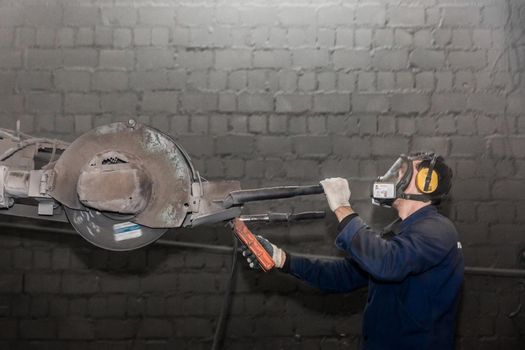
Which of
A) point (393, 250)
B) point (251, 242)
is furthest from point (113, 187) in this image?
point (393, 250)

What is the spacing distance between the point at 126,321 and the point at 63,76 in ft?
5.40

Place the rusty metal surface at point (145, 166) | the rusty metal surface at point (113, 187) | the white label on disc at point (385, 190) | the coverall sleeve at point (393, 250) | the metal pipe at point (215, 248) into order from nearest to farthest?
1. the rusty metal surface at point (113, 187)
2. the rusty metal surface at point (145, 166)
3. the coverall sleeve at point (393, 250)
4. the white label on disc at point (385, 190)
5. the metal pipe at point (215, 248)

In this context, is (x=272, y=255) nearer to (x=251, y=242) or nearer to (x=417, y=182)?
(x=251, y=242)

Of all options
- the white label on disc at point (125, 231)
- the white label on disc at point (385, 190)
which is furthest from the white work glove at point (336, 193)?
the white label on disc at point (125, 231)

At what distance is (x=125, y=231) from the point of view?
163 centimetres

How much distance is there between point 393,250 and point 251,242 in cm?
53

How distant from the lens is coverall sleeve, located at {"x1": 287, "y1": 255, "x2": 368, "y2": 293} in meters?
2.27

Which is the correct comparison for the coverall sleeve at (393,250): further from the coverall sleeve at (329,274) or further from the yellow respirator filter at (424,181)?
the coverall sleeve at (329,274)

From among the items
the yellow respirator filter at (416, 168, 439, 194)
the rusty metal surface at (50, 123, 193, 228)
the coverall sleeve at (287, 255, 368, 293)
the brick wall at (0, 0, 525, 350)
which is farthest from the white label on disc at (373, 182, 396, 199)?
the brick wall at (0, 0, 525, 350)

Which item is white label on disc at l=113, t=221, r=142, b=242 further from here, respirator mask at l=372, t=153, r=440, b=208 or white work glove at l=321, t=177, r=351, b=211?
respirator mask at l=372, t=153, r=440, b=208

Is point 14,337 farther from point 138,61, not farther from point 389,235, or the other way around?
point 389,235

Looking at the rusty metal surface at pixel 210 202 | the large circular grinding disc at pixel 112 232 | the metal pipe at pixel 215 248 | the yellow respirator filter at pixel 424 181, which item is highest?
the yellow respirator filter at pixel 424 181

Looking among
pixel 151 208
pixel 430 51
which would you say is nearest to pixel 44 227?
pixel 151 208

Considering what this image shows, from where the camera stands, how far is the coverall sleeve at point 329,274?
227 centimetres
